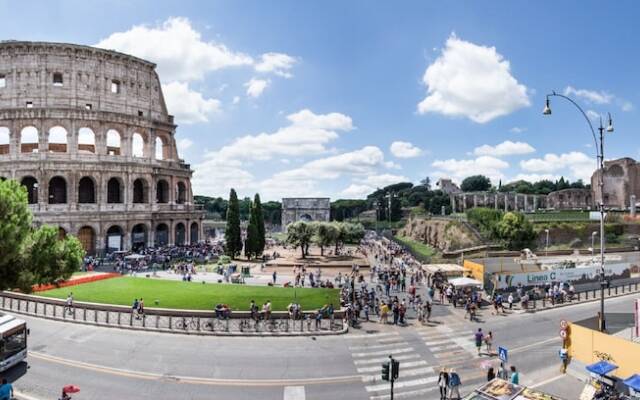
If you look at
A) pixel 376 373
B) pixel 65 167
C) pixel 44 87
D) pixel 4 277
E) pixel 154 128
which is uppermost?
pixel 44 87

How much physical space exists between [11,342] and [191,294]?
546 inches

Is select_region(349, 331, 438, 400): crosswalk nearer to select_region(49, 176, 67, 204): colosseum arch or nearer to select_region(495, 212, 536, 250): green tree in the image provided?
select_region(495, 212, 536, 250): green tree

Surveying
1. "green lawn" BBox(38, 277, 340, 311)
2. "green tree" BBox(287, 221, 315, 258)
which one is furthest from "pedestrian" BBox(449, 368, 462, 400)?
"green tree" BBox(287, 221, 315, 258)

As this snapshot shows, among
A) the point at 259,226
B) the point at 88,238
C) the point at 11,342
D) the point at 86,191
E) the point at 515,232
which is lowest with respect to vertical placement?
the point at 11,342

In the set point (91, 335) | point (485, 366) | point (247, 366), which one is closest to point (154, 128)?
point (91, 335)

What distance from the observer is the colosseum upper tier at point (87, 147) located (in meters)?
50.6

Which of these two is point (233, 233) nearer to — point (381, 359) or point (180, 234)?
point (180, 234)

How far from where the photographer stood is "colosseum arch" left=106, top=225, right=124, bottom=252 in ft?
171

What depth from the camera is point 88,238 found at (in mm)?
51750

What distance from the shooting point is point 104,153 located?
179 feet

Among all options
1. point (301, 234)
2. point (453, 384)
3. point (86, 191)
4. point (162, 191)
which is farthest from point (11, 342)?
Answer: point (162, 191)

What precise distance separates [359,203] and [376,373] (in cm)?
14631

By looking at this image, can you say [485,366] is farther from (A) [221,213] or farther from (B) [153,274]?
(A) [221,213]

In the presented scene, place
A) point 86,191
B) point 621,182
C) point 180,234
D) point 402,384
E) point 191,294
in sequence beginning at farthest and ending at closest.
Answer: point 621,182 → point 180,234 → point 86,191 → point 191,294 → point 402,384
